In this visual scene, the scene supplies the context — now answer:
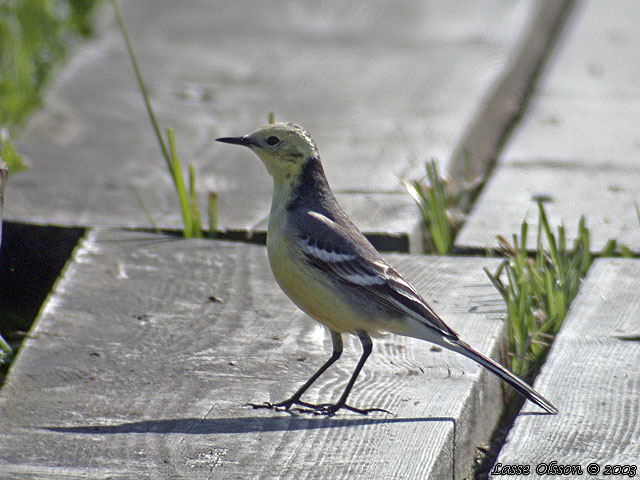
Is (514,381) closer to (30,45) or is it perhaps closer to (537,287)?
(537,287)

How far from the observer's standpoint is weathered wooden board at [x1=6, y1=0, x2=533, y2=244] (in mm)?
5391

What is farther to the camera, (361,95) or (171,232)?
(361,95)

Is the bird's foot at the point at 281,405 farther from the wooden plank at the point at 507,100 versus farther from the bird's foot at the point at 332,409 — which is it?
the wooden plank at the point at 507,100

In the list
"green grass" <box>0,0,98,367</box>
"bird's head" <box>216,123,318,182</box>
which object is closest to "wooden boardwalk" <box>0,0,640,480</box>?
"green grass" <box>0,0,98,367</box>

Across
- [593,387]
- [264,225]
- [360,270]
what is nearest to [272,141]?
[360,270]

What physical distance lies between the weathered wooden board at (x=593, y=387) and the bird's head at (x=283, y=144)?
1.18m

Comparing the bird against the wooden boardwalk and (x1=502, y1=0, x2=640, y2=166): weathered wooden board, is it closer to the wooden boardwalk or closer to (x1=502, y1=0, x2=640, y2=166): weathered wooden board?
the wooden boardwalk

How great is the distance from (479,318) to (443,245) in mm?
861

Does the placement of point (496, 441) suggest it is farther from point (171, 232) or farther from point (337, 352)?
point (171, 232)

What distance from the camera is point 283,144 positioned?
3715 mm

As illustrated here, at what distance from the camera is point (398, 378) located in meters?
3.55

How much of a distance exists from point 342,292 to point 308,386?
1.13ft

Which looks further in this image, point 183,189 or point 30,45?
point 30,45

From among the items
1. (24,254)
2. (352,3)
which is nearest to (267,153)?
(24,254)
